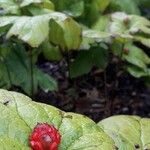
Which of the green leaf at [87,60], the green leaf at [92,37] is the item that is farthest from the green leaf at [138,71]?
the green leaf at [92,37]

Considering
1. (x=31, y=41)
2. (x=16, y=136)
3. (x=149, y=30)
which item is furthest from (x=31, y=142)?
(x=149, y=30)

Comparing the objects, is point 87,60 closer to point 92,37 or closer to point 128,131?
point 92,37

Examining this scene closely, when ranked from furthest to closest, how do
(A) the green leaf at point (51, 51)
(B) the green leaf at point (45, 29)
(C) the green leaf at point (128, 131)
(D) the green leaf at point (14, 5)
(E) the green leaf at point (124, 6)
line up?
(E) the green leaf at point (124, 6)
(A) the green leaf at point (51, 51)
(D) the green leaf at point (14, 5)
(B) the green leaf at point (45, 29)
(C) the green leaf at point (128, 131)

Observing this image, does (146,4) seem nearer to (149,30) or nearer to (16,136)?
(149,30)

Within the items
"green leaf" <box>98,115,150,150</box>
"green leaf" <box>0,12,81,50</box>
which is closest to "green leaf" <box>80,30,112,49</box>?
"green leaf" <box>0,12,81,50</box>

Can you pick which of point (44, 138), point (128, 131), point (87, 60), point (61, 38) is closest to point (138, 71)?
point (87, 60)

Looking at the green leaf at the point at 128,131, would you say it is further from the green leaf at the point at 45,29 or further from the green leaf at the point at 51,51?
the green leaf at the point at 51,51
